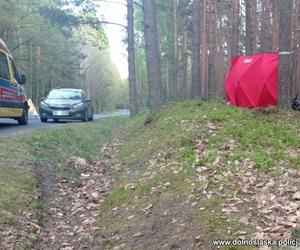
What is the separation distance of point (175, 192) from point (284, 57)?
6.28m

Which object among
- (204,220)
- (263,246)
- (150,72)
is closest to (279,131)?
(204,220)

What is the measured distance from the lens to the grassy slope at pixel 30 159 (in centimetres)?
567

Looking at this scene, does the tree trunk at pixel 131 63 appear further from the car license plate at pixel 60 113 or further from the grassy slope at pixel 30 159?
the grassy slope at pixel 30 159

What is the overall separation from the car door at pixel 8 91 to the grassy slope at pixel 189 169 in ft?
16.8

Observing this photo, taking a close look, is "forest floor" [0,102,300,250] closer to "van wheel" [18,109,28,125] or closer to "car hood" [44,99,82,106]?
"van wheel" [18,109,28,125]

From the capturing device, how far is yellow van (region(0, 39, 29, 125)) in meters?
12.8

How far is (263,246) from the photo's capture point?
3803 millimetres

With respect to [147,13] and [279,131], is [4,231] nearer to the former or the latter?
[279,131]

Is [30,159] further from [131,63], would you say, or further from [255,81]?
[131,63]

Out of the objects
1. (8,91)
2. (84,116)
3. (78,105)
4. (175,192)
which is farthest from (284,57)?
(84,116)

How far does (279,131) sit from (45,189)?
14.1ft

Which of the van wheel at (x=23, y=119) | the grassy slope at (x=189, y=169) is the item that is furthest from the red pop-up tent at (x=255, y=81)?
the van wheel at (x=23, y=119)

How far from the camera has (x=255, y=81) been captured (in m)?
13.4

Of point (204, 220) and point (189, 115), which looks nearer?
point (204, 220)
